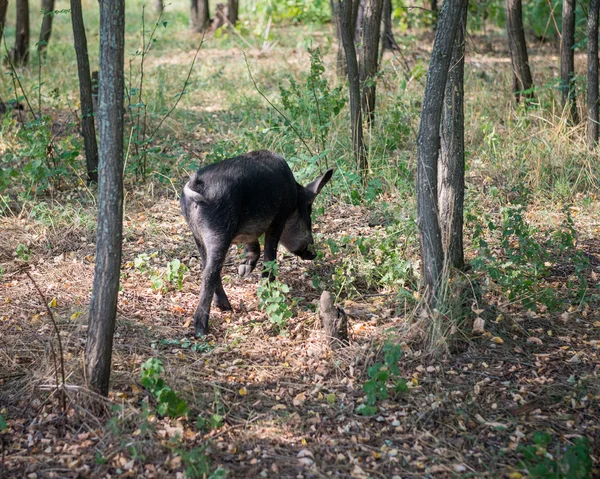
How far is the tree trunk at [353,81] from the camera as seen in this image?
25.7ft

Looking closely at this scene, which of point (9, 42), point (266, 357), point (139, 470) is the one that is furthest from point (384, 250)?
point (9, 42)

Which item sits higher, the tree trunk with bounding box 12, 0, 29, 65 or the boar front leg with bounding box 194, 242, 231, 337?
the tree trunk with bounding box 12, 0, 29, 65

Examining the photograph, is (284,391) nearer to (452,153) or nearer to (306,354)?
(306,354)

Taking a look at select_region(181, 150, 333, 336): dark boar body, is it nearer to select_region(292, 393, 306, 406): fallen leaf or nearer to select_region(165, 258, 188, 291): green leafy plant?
select_region(165, 258, 188, 291): green leafy plant

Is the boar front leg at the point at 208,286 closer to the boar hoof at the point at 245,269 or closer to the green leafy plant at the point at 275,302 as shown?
the green leafy plant at the point at 275,302

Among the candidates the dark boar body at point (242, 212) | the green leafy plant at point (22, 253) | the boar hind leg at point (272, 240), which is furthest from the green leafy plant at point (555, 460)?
the green leafy plant at point (22, 253)

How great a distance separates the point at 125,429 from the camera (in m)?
4.25

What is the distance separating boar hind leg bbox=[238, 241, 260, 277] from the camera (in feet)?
22.1

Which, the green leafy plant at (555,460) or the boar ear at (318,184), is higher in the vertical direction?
the boar ear at (318,184)

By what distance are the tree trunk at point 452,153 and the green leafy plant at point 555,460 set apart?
1.74m

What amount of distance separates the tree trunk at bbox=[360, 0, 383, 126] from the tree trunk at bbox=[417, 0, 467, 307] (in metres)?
3.70

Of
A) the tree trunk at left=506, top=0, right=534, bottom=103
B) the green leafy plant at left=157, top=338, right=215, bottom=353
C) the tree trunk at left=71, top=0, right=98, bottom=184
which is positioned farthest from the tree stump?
the tree trunk at left=506, top=0, right=534, bottom=103

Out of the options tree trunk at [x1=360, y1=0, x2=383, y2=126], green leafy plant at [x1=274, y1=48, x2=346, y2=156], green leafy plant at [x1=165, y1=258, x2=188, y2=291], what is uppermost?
tree trunk at [x1=360, y1=0, x2=383, y2=126]

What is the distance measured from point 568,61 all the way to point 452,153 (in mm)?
5083
